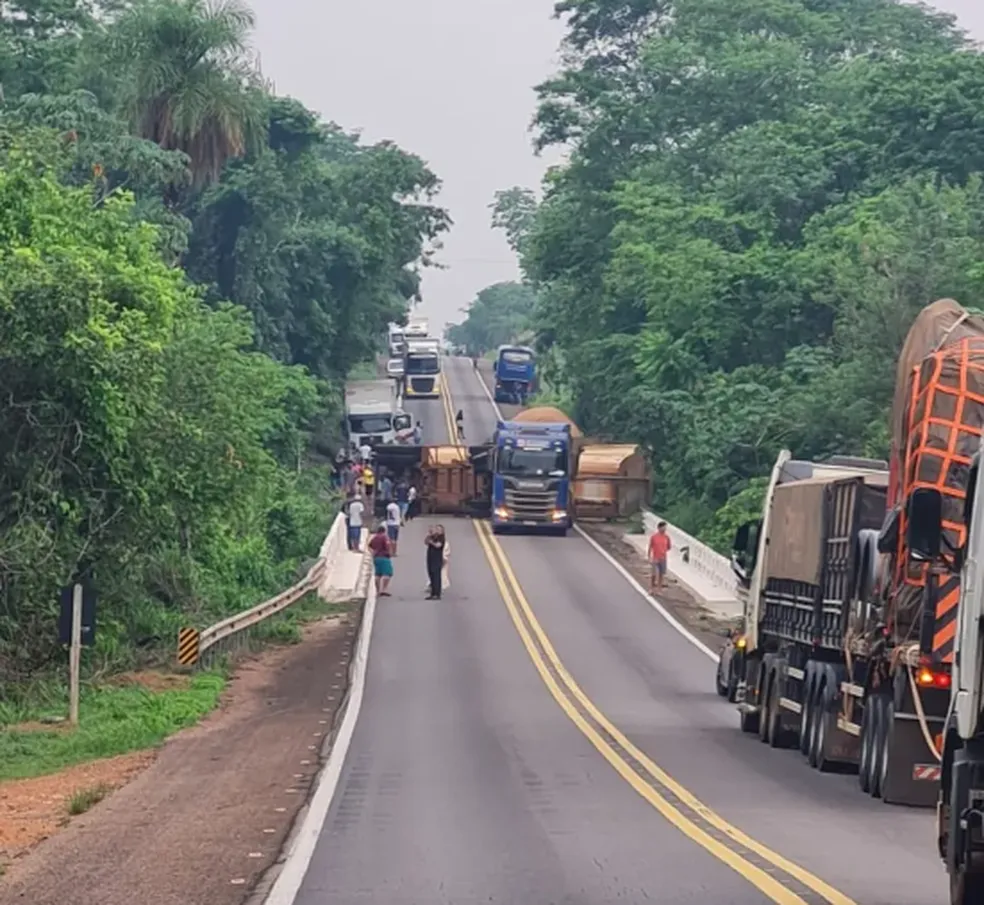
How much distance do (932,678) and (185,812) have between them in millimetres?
6594

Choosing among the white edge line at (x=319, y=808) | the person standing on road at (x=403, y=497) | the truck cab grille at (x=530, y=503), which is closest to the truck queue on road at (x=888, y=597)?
the white edge line at (x=319, y=808)

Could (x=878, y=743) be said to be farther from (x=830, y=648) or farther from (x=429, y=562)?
(x=429, y=562)

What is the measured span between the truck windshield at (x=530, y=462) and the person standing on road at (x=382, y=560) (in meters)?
13.4

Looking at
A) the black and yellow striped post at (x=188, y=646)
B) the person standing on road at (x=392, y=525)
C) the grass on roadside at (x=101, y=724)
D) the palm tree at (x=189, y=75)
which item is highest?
the palm tree at (x=189, y=75)

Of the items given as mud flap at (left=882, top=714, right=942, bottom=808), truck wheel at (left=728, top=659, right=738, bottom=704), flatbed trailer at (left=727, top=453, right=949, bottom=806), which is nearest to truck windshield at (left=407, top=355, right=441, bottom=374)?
truck wheel at (left=728, top=659, right=738, bottom=704)

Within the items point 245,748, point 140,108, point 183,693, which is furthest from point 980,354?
point 140,108

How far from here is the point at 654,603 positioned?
1897 inches

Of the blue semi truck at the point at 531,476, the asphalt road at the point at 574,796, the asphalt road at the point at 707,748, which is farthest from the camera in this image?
the blue semi truck at the point at 531,476

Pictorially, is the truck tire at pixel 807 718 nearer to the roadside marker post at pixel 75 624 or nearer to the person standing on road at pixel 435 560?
the roadside marker post at pixel 75 624

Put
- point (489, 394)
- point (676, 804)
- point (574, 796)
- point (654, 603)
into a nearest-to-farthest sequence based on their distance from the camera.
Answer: point (676, 804)
point (574, 796)
point (654, 603)
point (489, 394)

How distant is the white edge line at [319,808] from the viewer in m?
13.2

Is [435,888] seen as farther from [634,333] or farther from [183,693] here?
[634,333]

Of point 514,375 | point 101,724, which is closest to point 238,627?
point 101,724

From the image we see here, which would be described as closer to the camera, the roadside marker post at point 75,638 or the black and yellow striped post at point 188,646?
the roadside marker post at point 75,638
